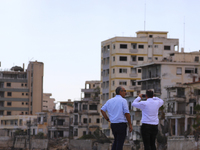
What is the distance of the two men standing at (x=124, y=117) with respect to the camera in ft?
53.0

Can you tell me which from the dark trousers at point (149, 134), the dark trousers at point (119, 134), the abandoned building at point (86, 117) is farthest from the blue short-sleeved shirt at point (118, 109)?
the abandoned building at point (86, 117)

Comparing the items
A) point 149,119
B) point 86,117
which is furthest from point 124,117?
point 86,117

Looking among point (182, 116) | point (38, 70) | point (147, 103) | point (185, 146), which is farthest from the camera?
point (38, 70)

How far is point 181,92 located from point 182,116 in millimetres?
4803

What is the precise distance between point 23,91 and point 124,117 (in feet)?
462

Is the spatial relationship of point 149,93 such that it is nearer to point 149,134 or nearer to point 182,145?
point 149,134

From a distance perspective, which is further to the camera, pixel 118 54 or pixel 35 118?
pixel 35 118

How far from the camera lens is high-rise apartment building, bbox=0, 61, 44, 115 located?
153 meters

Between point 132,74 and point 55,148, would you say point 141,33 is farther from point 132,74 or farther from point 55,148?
point 55,148

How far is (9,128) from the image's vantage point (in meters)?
140

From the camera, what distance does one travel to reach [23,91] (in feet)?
510

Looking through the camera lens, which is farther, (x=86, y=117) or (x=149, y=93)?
(x=86, y=117)

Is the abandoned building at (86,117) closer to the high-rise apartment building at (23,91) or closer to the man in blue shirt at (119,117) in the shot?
the high-rise apartment building at (23,91)

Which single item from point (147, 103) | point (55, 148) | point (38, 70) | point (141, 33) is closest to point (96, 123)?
point (55, 148)
